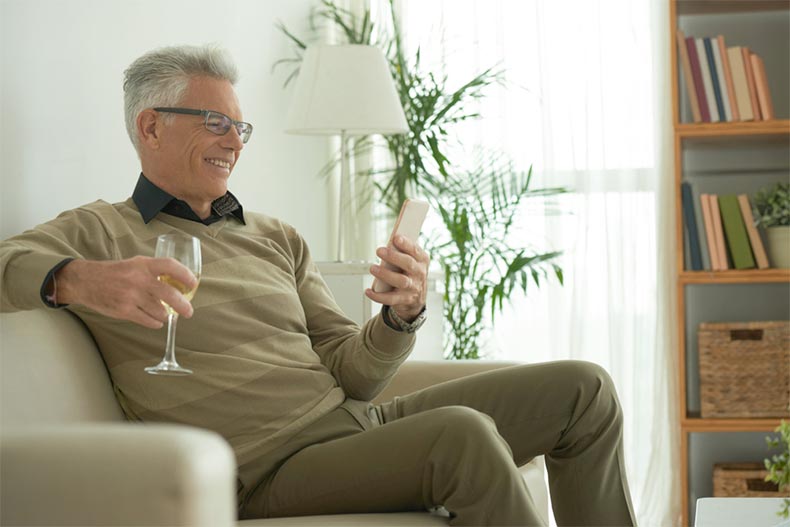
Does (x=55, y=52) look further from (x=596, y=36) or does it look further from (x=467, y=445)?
(x=596, y=36)

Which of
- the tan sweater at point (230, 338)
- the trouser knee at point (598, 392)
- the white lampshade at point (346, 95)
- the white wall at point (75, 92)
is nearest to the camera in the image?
the tan sweater at point (230, 338)

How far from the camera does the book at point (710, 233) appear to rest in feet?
11.2

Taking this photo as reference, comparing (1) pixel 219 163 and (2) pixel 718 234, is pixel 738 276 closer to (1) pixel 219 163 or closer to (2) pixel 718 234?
(2) pixel 718 234

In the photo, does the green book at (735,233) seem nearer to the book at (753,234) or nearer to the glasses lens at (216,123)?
the book at (753,234)

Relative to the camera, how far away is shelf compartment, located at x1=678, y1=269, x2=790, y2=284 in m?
3.36

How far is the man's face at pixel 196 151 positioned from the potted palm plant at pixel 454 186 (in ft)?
4.91

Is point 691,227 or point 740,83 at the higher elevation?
point 740,83

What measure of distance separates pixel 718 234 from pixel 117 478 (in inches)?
111

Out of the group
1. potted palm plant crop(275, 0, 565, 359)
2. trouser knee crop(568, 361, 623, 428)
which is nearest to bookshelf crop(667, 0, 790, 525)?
potted palm plant crop(275, 0, 565, 359)

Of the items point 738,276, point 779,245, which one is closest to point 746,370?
point 738,276

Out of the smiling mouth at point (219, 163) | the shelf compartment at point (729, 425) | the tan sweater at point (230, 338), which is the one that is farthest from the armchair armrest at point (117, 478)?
the shelf compartment at point (729, 425)

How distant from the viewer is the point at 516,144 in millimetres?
3842

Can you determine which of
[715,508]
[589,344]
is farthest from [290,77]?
[715,508]

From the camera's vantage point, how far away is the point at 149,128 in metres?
2.03
